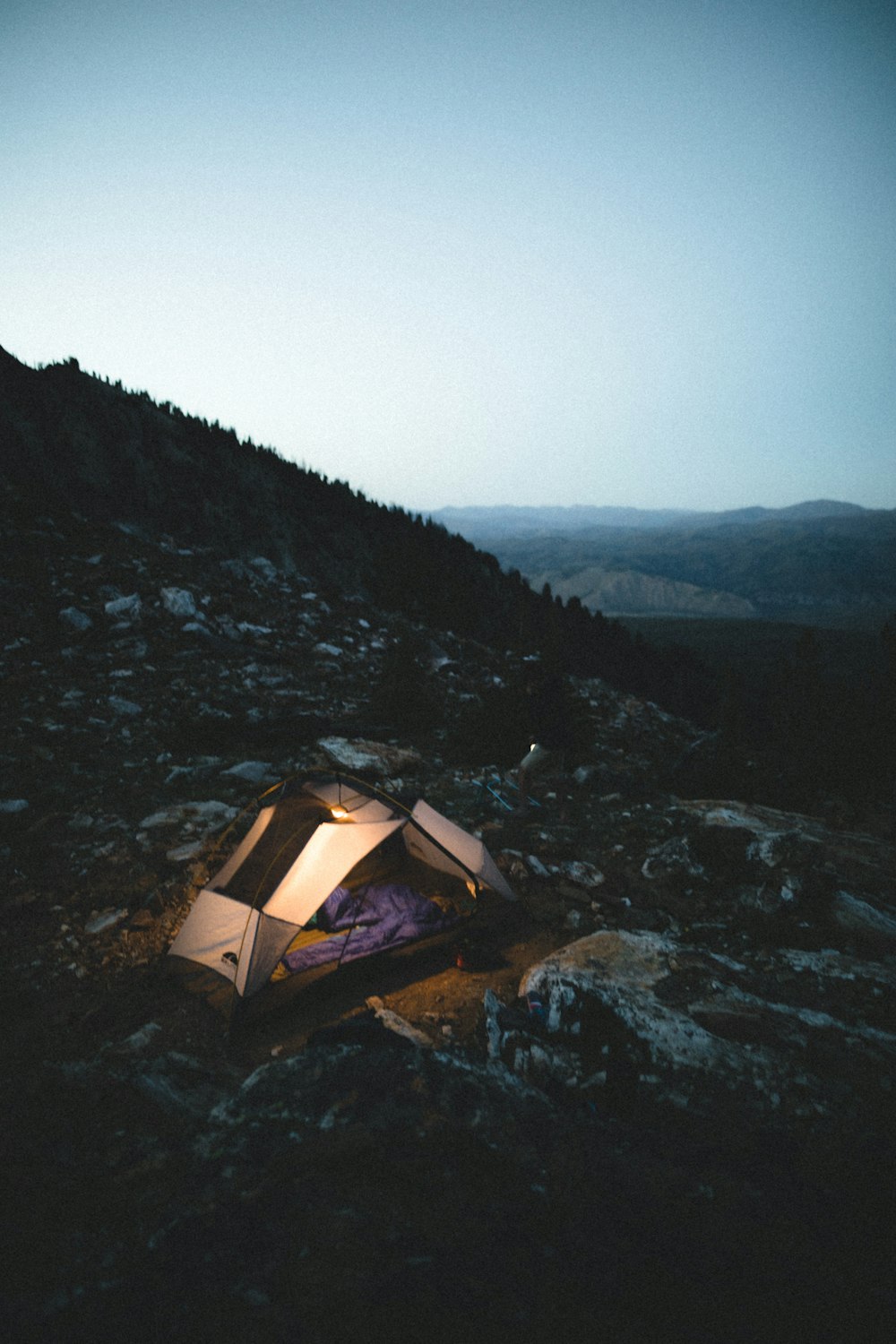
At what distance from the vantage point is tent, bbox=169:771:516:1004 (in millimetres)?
4613

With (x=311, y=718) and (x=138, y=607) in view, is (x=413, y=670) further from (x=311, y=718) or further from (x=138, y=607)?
(x=138, y=607)

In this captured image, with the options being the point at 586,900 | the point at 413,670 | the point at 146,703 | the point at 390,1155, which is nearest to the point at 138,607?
the point at 146,703

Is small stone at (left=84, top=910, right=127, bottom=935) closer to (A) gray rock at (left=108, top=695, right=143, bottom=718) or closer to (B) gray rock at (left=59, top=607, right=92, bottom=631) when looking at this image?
(A) gray rock at (left=108, top=695, right=143, bottom=718)

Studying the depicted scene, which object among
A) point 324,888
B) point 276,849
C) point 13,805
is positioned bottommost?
point 324,888

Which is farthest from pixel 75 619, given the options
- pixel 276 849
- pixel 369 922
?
pixel 369 922

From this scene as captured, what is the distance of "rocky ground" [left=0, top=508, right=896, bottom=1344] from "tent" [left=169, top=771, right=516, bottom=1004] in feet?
1.01

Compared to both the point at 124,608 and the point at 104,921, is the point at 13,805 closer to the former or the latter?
the point at 104,921

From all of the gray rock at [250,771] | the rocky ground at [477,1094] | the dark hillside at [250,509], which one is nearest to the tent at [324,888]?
the rocky ground at [477,1094]

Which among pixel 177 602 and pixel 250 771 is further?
pixel 177 602

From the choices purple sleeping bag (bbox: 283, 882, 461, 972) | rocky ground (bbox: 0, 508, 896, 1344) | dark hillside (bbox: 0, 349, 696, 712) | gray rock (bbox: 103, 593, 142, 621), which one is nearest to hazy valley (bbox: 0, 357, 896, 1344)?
rocky ground (bbox: 0, 508, 896, 1344)

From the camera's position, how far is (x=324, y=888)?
4.94 meters

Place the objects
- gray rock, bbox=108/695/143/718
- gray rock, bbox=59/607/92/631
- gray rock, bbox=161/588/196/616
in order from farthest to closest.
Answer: gray rock, bbox=161/588/196/616 → gray rock, bbox=59/607/92/631 → gray rock, bbox=108/695/143/718

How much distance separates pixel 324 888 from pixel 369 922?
2.11 ft

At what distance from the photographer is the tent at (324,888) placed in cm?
461
